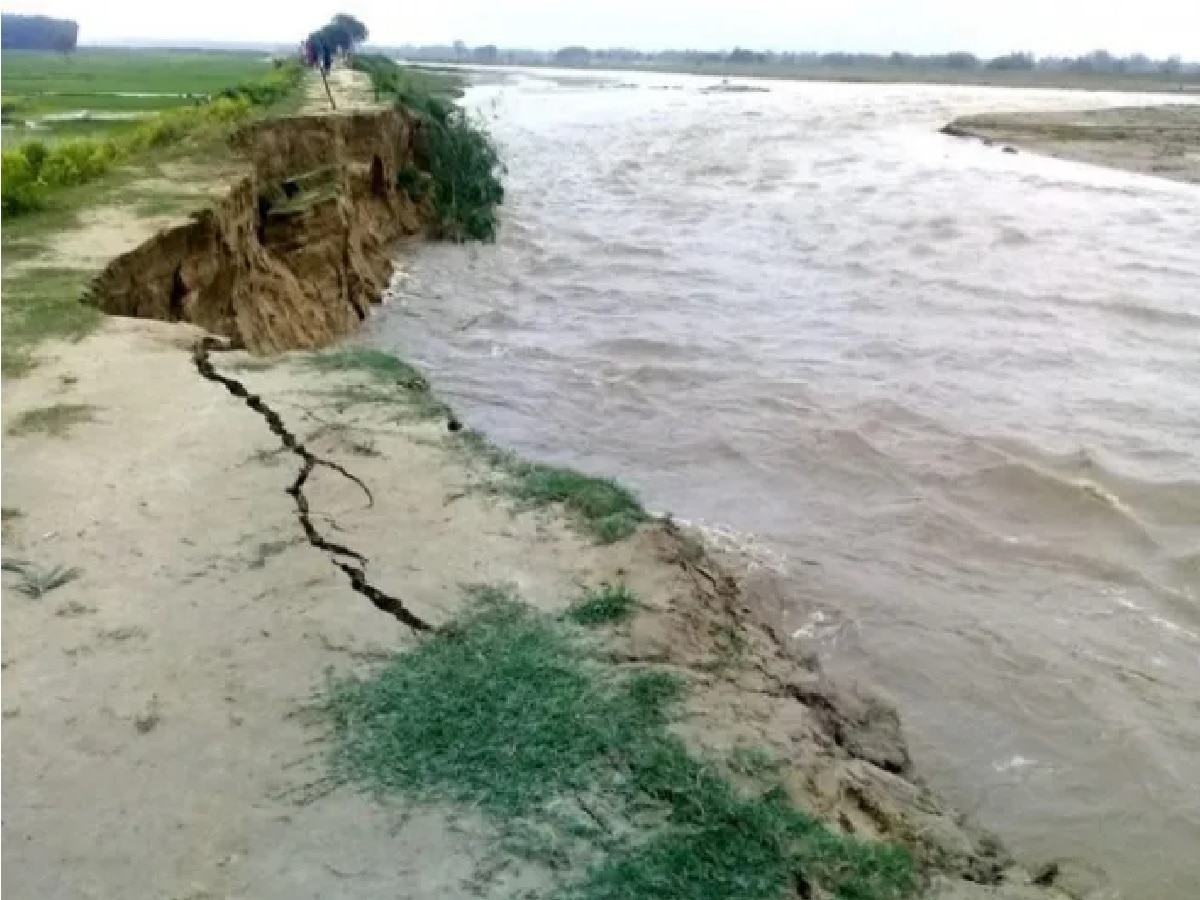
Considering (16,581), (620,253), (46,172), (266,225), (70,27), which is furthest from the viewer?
(70,27)

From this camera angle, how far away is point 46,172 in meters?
10.8

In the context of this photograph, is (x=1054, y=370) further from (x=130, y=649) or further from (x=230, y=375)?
(x=130, y=649)

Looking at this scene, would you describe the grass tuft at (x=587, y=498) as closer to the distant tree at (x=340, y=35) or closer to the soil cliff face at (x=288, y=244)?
the soil cliff face at (x=288, y=244)

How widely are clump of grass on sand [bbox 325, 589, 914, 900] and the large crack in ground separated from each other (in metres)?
0.34

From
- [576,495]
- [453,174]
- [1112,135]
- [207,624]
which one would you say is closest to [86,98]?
[453,174]

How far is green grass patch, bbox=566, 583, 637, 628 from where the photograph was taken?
13.9 ft

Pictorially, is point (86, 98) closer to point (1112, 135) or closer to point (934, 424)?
point (934, 424)

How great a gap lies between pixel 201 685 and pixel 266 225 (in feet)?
31.5

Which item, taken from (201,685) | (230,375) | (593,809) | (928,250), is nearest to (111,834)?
(201,685)

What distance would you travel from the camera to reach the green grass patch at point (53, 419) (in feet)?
18.1

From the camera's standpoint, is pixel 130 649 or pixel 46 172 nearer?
pixel 130 649

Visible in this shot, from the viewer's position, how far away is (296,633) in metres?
4.04

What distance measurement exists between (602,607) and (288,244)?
930 cm

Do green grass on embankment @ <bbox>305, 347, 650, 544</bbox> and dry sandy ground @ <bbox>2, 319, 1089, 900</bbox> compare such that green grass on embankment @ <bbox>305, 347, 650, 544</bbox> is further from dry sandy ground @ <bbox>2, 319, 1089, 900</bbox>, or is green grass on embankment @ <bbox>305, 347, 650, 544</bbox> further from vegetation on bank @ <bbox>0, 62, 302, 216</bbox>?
vegetation on bank @ <bbox>0, 62, 302, 216</bbox>
